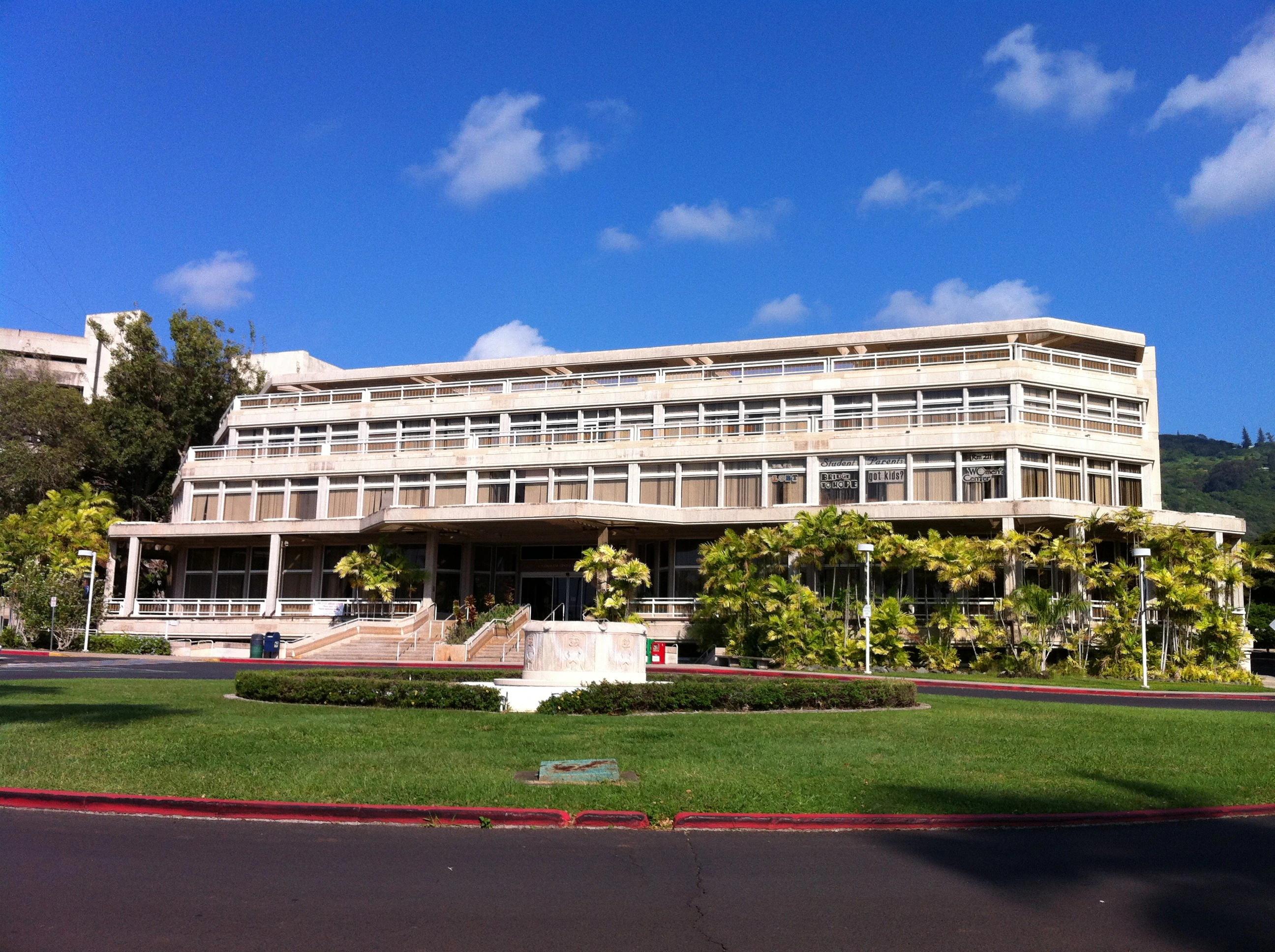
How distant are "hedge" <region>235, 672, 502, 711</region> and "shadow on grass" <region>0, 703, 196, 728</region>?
76.8 inches

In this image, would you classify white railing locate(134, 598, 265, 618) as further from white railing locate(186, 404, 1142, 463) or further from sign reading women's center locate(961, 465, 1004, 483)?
sign reading women's center locate(961, 465, 1004, 483)

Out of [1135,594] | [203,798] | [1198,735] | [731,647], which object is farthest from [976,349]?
[203,798]

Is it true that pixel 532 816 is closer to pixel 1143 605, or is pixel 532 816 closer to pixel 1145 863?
pixel 1145 863

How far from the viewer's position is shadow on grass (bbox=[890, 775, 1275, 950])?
23.0 ft

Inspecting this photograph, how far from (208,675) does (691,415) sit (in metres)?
22.6

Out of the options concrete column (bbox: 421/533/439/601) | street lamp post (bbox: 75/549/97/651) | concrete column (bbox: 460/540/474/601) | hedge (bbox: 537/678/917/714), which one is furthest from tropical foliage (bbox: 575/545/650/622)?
hedge (bbox: 537/678/917/714)

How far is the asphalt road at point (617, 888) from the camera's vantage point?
6.45m

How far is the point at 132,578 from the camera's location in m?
46.3

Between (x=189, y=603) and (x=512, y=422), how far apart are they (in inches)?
640

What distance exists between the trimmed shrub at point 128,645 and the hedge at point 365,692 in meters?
22.8

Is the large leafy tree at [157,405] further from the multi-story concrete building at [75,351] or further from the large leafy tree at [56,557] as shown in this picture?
the multi-story concrete building at [75,351]

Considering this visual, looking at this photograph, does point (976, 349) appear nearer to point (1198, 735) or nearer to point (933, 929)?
point (1198, 735)

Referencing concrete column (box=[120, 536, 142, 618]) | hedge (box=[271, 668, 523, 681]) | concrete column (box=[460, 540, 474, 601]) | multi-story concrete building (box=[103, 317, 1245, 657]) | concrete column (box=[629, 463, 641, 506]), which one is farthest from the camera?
concrete column (box=[120, 536, 142, 618])

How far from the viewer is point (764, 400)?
4356 cm
